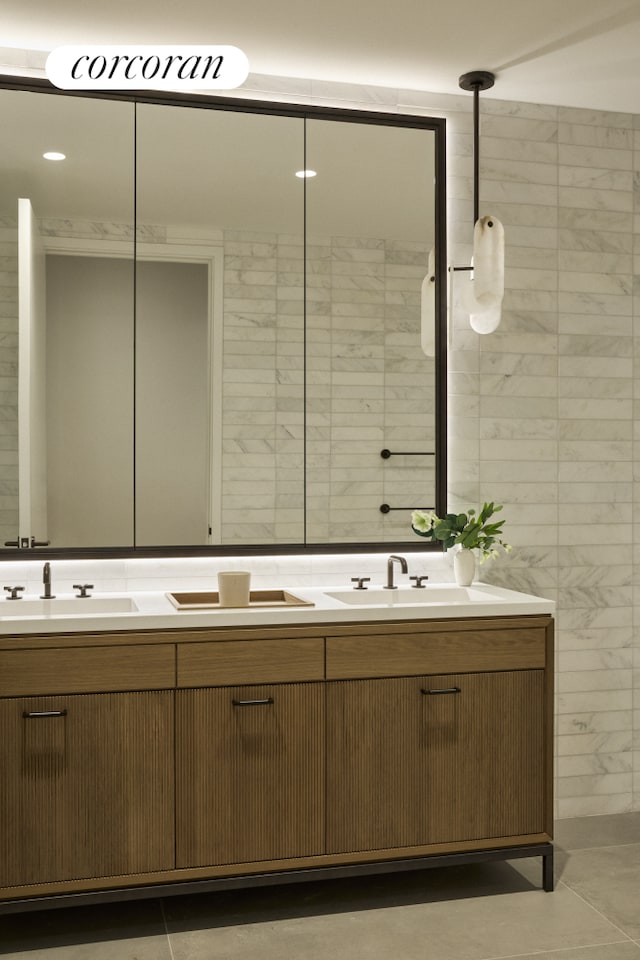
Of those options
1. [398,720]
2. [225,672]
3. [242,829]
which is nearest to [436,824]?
[398,720]

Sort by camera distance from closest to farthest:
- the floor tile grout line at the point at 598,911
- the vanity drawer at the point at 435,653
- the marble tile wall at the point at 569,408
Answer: the floor tile grout line at the point at 598,911
the vanity drawer at the point at 435,653
the marble tile wall at the point at 569,408

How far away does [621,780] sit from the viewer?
3668 mm

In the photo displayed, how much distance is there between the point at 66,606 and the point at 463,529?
4.45 ft

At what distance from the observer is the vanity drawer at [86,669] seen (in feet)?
8.36

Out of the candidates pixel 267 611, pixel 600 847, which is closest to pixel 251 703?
pixel 267 611

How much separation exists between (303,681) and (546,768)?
0.83 metres

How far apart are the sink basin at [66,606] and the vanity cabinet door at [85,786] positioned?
1.07 ft

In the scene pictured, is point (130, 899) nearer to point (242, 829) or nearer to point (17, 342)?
point (242, 829)

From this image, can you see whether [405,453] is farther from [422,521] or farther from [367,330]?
[367,330]

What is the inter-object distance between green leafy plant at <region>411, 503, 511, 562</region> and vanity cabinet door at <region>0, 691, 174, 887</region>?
1112mm

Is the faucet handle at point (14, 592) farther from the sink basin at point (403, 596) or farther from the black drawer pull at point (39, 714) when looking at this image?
the sink basin at point (403, 596)

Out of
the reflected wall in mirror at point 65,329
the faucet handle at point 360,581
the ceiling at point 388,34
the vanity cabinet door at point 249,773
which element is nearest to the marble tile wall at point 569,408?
the ceiling at point 388,34

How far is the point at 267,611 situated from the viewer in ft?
8.93

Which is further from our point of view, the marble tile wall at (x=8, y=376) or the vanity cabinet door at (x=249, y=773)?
the marble tile wall at (x=8, y=376)
